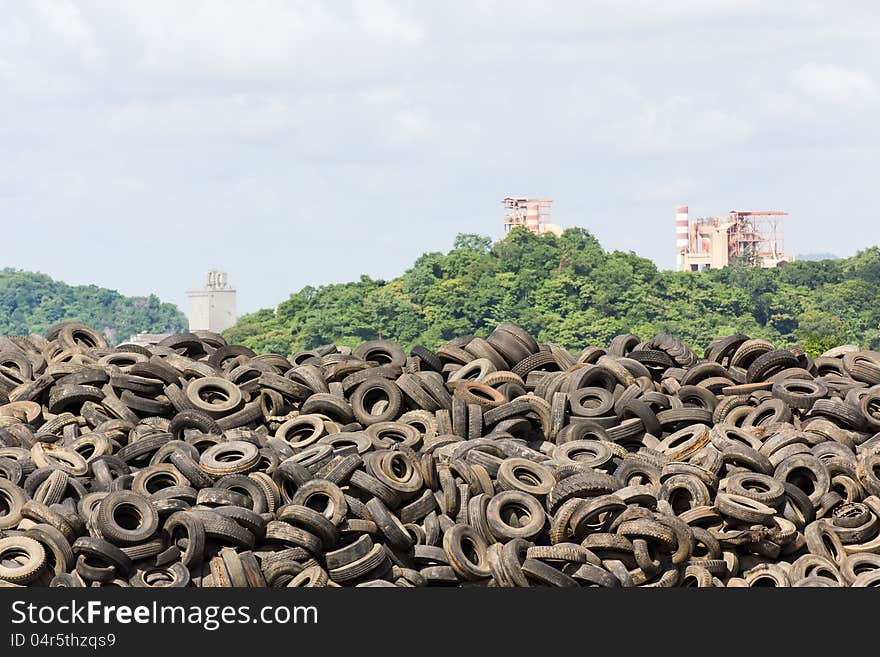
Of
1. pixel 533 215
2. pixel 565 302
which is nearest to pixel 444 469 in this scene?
pixel 565 302

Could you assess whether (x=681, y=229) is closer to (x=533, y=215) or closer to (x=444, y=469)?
(x=533, y=215)

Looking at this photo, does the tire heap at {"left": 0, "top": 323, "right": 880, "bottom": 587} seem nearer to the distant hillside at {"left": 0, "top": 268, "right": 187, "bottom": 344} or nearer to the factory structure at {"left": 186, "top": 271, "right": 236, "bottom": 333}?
the factory structure at {"left": 186, "top": 271, "right": 236, "bottom": 333}

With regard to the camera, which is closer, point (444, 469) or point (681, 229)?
point (444, 469)

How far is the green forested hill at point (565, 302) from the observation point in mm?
92625

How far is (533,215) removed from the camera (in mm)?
116062

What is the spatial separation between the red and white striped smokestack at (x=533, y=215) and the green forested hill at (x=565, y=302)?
10.7 m

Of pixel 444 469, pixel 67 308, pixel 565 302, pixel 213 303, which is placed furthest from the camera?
pixel 67 308

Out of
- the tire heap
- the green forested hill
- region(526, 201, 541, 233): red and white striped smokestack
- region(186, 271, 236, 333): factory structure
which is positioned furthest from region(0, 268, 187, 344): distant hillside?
the tire heap

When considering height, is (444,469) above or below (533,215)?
below

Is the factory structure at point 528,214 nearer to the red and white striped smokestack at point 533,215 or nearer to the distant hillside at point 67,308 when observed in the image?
the red and white striped smokestack at point 533,215

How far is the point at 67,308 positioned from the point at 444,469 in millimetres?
138906

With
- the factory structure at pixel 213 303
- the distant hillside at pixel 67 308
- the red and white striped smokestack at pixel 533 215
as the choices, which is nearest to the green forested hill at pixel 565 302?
the factory structure at pixel 213 303

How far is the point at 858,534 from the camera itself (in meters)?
12.7

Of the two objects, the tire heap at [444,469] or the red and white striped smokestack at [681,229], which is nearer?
the tire heap at [444,469]
